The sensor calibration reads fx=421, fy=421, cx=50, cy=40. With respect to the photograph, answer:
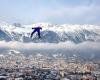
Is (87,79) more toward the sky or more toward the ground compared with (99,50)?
more toward the ground

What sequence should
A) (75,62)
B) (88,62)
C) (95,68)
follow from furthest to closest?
(75,62) → (88,62) → (95,68)

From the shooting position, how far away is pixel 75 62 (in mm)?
161000

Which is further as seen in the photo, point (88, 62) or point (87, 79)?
point (88, 62)

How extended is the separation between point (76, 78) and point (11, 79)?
613 inches

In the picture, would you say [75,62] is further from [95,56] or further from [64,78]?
[64,78]

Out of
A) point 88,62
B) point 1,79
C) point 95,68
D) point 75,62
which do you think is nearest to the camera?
point 1,79

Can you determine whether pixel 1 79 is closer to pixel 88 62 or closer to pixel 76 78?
pixel 76 78

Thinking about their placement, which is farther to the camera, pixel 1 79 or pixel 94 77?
pixel 94 77

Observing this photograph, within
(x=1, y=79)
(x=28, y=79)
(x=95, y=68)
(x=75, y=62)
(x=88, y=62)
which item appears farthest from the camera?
(x=75, y=62)

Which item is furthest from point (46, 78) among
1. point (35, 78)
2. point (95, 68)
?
point (95, 68)

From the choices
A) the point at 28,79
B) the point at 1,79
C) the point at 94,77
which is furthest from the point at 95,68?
the point at 1,79

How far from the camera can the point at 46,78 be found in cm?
9731

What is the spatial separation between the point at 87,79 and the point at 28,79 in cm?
1333

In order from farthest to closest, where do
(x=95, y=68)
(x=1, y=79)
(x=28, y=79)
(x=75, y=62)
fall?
(x=75, y=62) < (x=95, y=68) < (x=28, y=79) < (x=1, y=79)
